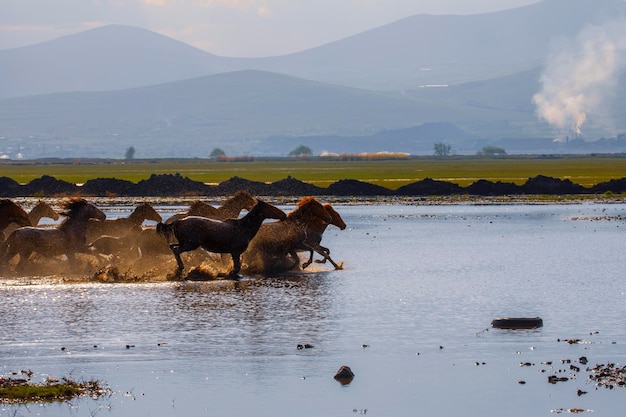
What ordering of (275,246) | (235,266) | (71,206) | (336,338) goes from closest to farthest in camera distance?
(336,338) → (71,206) → (235,266) → (275,246)

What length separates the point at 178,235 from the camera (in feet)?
92.6

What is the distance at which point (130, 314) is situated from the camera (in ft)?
75.7

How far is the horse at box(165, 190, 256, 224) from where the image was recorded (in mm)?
30875

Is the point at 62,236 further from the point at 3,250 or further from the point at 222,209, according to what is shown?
the point at 222,209

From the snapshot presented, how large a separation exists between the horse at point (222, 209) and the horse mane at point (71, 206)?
2833 mm

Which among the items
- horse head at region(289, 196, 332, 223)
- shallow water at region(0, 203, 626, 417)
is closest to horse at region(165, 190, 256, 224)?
horse head at region(289, 196, 332, 223)

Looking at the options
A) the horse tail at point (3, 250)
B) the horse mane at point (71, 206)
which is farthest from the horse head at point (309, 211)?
the horse tail at point (3, 250)

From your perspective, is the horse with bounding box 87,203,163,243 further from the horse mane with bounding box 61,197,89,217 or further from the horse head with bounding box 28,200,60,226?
the horse mane with bounding box 61,197,89,217

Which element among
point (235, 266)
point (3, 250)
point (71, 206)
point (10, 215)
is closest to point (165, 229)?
point (235, 266)

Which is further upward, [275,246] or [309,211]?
[309,211]

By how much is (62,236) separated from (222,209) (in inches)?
179

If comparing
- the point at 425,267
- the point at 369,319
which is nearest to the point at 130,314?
the point at 369,319

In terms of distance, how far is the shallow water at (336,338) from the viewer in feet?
51.5

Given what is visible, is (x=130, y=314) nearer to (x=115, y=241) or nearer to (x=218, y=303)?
(x=218, y=303)
